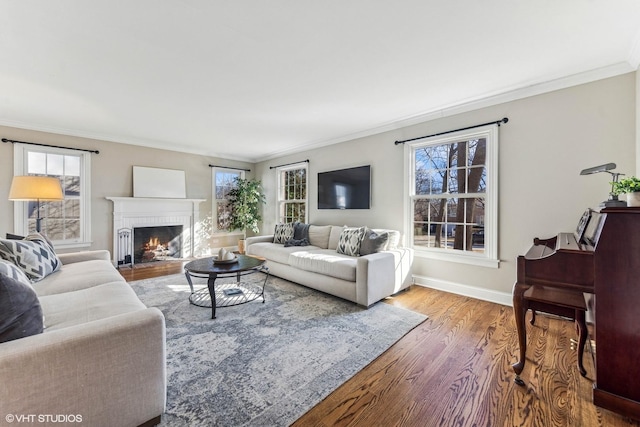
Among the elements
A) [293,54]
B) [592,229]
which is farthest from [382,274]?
[293,54]

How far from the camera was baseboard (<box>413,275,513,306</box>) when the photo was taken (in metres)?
2.96

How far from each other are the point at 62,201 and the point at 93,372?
465 cm

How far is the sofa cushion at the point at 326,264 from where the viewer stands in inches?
116

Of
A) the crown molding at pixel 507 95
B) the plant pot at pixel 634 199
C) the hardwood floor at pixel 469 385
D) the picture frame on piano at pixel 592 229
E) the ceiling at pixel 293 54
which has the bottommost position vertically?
the hardwood floor at pixel 469 385

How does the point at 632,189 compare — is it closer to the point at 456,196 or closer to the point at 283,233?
the point at 456,196

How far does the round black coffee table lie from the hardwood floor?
1.55 meters

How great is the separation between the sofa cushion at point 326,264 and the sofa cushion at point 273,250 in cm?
20

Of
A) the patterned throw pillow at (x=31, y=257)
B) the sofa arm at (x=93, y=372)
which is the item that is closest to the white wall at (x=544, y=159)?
the sofa arm at (x=93, y=372)

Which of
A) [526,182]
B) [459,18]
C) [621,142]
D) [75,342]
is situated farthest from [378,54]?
[75,342]

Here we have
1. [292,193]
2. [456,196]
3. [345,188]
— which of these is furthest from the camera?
[292,193]

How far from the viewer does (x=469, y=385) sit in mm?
1636

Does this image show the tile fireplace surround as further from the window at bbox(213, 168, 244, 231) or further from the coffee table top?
the coffee table top

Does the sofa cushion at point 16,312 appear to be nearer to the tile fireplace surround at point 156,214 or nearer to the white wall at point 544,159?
the white wall at point 544,159

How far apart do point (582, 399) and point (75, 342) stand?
2.63 meters
